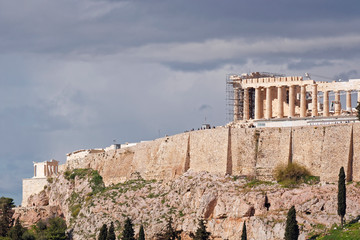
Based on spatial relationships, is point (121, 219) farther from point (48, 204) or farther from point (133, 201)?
point (48, 204)

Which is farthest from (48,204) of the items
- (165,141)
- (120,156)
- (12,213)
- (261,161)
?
(261,161)

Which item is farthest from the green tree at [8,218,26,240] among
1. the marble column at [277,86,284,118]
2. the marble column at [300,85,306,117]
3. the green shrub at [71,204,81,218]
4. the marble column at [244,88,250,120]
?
the marble column at [300,85,306,117]

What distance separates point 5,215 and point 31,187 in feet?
48.3

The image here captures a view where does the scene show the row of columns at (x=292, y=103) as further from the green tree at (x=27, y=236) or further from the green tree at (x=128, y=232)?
the green tree at (x=27, y=236)

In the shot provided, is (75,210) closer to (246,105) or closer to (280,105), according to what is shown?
(246,105)

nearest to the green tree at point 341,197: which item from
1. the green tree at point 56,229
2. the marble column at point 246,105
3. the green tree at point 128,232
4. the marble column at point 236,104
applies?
the green tree at point 128,232

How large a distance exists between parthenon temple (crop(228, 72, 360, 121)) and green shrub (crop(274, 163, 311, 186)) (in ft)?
44.8

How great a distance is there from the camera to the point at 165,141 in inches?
4154

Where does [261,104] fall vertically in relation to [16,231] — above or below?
above

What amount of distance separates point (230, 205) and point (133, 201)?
14.6 meters

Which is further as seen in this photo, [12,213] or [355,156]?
[12,213]

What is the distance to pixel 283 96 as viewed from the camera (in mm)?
107688

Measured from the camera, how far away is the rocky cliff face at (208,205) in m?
84.9

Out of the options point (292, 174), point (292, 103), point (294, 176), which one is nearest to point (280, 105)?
point (292, 103)
